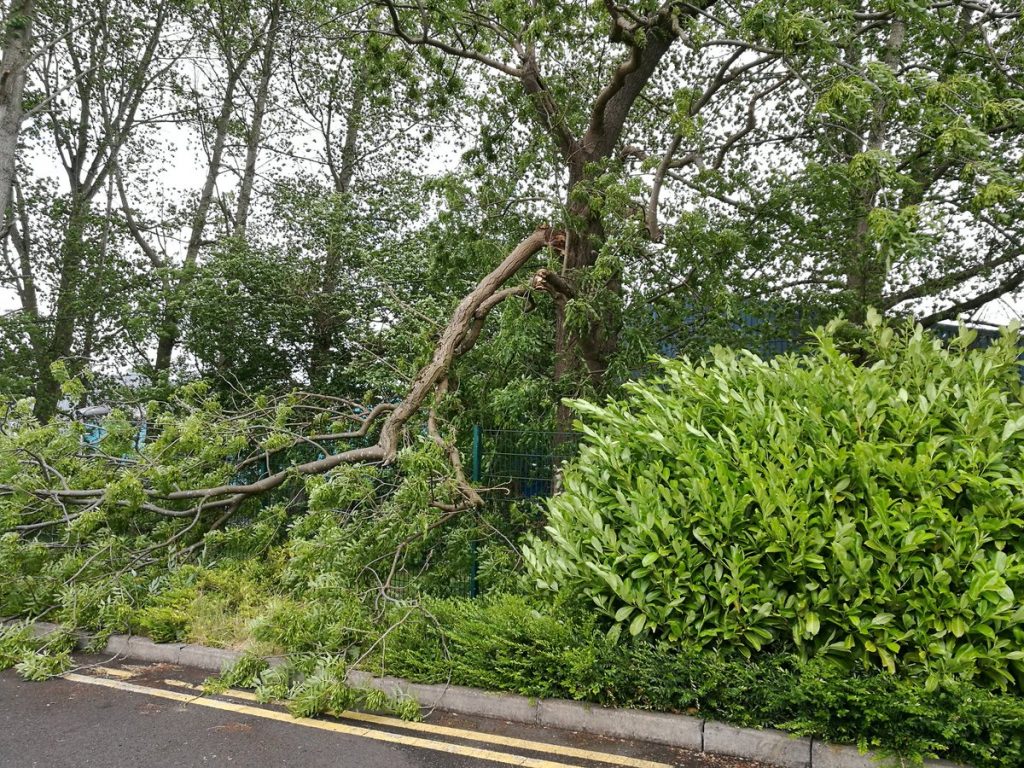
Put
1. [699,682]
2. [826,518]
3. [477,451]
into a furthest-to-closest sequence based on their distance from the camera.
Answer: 1. [477,451]
2. [699,682]
3. [826,518]

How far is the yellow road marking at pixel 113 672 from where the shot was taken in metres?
5.15

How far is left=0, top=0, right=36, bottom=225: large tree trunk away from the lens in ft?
34.9

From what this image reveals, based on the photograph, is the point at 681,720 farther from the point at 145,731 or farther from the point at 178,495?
the point at 178,495

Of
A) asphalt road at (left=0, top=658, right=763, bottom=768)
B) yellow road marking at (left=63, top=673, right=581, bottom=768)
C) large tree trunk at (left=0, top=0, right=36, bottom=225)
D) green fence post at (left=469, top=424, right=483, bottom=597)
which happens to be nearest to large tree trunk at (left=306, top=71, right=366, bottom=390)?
large tree trunk at (left=0, top=0, right=36, bottom=225)

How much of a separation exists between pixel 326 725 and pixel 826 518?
3.32 metres

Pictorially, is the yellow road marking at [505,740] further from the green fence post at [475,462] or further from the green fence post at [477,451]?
the green fence post at [477,451]

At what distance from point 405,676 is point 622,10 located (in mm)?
6854

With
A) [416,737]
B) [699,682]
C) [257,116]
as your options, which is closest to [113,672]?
[416,737]

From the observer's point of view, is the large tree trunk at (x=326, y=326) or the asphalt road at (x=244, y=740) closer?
the asphalt road at (x=244, y=740)

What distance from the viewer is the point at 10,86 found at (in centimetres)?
1070

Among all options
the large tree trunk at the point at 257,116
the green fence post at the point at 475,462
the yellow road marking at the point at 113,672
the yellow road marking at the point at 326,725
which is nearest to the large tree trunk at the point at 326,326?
the large tree trunk at the point at 257,116

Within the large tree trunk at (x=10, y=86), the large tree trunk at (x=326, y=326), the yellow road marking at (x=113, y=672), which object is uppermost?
the large tree trunk at (x=10, y=86)

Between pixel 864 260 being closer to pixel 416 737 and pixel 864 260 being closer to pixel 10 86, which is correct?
pixel 416 737

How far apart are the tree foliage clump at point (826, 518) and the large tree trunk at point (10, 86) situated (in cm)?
1103
